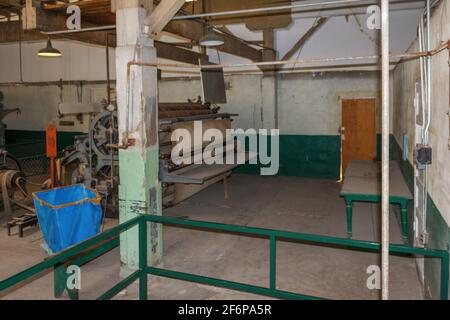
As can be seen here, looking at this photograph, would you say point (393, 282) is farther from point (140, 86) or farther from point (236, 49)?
point (236, 49)

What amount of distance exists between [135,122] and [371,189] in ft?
10.4

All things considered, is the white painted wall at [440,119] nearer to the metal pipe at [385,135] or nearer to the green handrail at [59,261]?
the metal pipe at [385,135]

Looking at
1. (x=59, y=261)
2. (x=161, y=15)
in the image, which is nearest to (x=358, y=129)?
(x=161, y=15)

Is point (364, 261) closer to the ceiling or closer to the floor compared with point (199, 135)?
closer to the floor

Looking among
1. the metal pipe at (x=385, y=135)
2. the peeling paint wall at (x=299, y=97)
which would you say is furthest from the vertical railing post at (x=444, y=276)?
the peeling paint wall at (x=299, y=97)

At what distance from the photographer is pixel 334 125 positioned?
9539 millimetres

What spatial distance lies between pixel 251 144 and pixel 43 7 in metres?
6.26

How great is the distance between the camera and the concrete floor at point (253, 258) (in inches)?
159

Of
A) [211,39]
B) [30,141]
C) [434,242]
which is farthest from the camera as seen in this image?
[30,141]

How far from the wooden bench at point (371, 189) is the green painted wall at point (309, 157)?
256 cm

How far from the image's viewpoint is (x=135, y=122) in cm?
430

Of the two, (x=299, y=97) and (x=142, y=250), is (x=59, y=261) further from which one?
(x=299, y=97)
